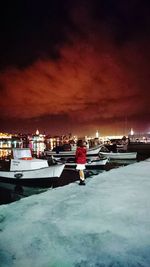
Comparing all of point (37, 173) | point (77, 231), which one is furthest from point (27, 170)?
point (77, 231)

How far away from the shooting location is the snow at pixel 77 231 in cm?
486

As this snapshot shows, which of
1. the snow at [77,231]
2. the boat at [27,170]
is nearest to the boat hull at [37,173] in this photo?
the boat at [27,170]

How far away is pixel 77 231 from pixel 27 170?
13555mm

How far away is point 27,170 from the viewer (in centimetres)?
1938

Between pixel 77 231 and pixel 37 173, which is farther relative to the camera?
pixel 37 173

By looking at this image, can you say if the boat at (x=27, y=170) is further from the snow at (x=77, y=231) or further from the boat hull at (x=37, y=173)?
the snow at (x=77, y=231)

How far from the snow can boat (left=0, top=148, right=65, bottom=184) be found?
906 cm

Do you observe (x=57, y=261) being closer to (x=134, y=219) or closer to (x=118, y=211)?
(x=134, y=219)

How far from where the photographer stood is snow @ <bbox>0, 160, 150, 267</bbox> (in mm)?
4855

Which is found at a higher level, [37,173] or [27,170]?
[27,170]

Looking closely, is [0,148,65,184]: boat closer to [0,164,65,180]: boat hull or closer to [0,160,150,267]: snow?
[0,164,65,180]: boat hull

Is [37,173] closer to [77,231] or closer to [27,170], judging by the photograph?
[27,170]

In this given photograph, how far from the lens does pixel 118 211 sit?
26.2ft

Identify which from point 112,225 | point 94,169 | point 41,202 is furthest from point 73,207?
point 94,169
